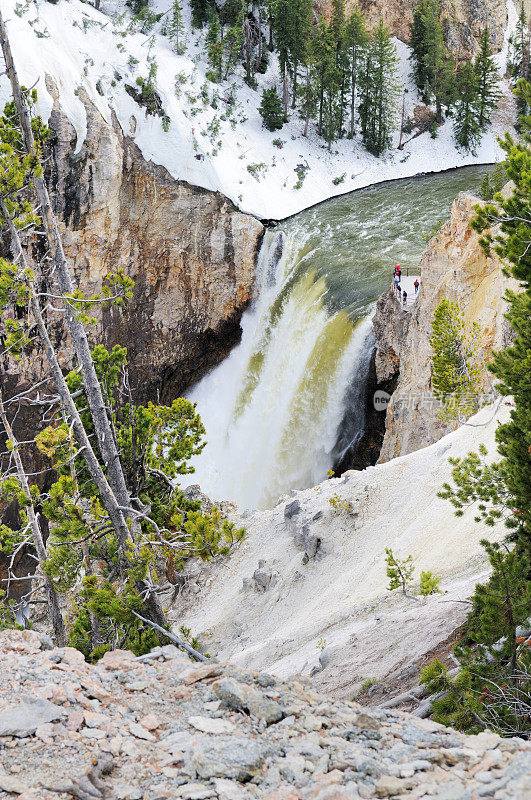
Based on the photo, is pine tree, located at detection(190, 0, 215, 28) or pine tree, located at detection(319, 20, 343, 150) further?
pine tree, located at detection(190, 0, 215, 28)

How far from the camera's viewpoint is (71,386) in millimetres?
10781

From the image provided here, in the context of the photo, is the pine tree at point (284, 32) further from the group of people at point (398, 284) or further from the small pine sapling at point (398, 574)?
the small pine sapling at point (398, 574)

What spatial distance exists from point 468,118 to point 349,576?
44.1 metres

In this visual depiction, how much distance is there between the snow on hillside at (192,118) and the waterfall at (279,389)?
625cm

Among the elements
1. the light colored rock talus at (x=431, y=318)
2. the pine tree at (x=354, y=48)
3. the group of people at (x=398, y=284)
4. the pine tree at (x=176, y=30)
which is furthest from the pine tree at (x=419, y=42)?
the light colored rock talus at (x=431, y=318)

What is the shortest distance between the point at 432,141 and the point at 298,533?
42.9 m

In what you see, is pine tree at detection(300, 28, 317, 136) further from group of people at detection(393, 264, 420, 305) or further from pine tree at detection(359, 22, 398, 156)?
group of people at detection(393, 264, 420, 305)

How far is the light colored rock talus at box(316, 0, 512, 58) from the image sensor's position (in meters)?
52.8

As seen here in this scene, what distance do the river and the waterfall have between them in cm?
4

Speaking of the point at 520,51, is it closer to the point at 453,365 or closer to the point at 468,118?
the point at 468,118

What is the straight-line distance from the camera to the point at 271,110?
41.5 metres

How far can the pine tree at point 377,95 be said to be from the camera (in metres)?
46.3

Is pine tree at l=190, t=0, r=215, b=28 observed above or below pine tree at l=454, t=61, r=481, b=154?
above

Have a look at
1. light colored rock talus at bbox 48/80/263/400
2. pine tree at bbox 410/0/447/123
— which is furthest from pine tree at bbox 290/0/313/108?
light colored rock talus at bbox 48/80/263/400
